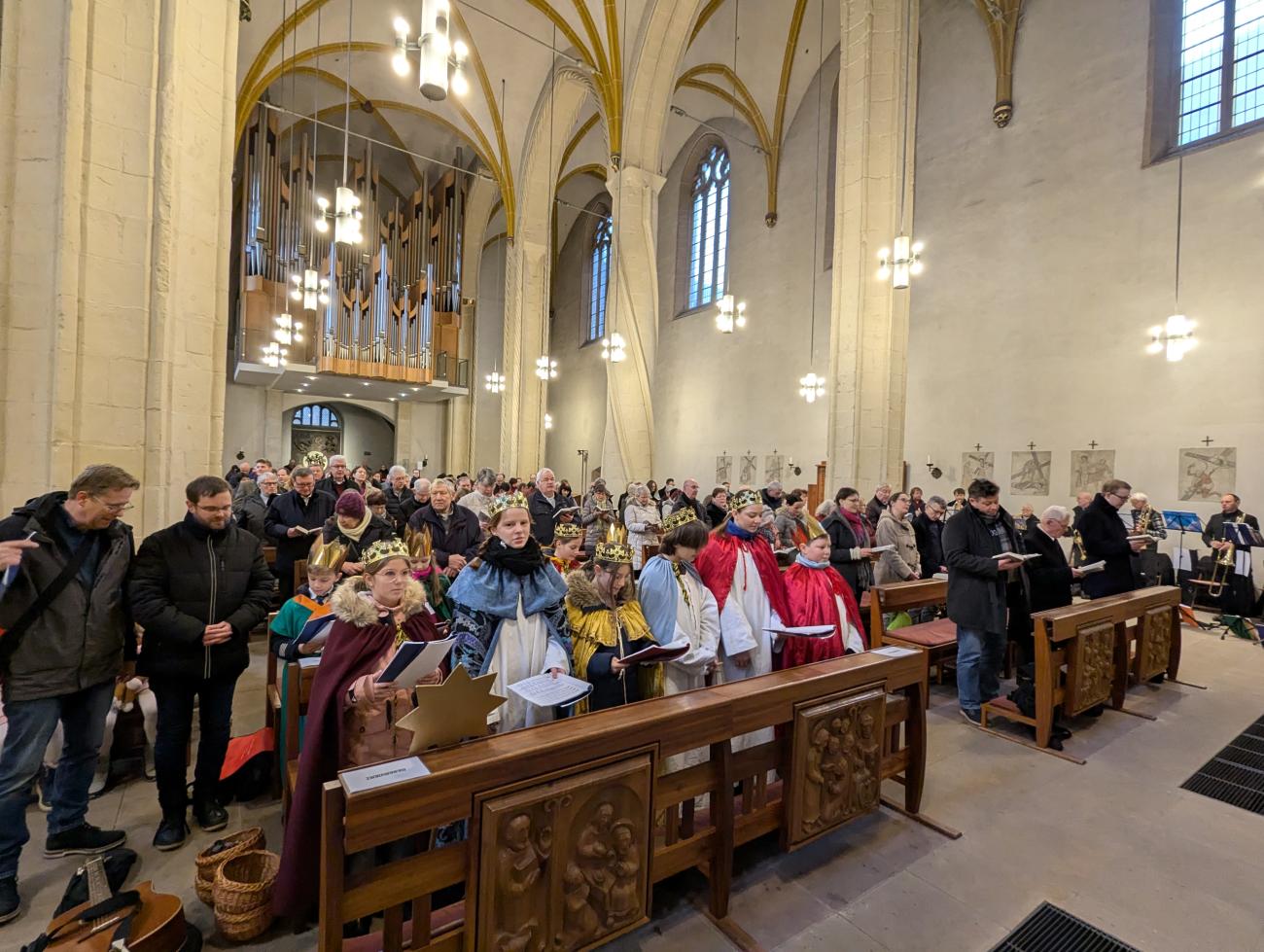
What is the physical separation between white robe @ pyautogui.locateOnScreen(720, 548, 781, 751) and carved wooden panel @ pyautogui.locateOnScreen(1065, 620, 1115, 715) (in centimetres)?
231

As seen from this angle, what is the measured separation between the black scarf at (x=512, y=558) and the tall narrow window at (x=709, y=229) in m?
15.7

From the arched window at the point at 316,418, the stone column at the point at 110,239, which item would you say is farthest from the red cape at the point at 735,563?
the arched window at the point at 316,418

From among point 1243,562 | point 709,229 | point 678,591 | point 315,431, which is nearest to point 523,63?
point 709,229

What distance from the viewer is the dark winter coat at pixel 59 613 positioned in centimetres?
237

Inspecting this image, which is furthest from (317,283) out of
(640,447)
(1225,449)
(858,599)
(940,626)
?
(1225,449)

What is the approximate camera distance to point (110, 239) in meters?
3.59

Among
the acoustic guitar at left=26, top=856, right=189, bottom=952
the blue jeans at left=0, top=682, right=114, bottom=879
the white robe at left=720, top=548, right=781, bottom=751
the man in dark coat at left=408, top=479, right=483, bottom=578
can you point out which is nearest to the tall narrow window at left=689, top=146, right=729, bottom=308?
the man in dark coat at left=408, top=479, right=483, bottom=578

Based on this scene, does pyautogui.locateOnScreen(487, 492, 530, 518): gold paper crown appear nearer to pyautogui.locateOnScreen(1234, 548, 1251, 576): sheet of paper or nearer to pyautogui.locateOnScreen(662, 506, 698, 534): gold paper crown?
pyautogui.locateOnScreen(662, 506, 698, 534): gold paper crown

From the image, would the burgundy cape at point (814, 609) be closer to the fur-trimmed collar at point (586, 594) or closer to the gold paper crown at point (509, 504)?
the fur-trimmed collar at point (586, 594)

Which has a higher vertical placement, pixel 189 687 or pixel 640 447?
pixel 640 447

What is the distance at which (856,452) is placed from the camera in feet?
26.9

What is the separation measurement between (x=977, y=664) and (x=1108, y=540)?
184 cm

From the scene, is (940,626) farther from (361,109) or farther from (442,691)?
(361,109)

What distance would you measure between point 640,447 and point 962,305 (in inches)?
259
